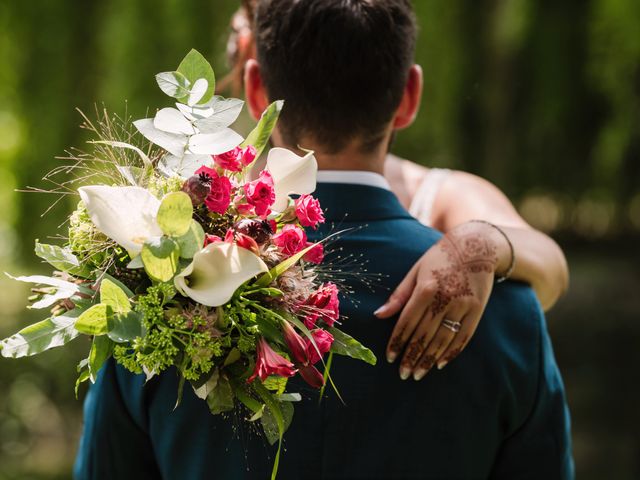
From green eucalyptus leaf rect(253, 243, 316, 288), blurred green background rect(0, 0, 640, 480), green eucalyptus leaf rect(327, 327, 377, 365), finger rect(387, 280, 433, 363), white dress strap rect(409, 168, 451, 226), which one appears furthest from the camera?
blurred green background rect(0, 0, 640, 480)

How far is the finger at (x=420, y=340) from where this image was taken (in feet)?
4.58

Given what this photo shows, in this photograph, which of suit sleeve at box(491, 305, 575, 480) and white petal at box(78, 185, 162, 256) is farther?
suit sleeve at box(491, 305, 575, 480)

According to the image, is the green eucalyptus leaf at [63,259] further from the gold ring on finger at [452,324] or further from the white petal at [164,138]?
the gold ring on finger at [452,324]

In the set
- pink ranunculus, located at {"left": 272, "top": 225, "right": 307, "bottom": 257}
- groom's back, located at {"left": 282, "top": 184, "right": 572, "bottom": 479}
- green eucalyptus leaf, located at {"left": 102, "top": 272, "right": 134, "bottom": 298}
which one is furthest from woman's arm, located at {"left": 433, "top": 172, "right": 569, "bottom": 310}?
green eucalyptus leaf, located at {"left": 102, "top": 272, "right": 134, "bottom": 298}

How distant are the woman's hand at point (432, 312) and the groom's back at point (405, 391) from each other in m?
0.03

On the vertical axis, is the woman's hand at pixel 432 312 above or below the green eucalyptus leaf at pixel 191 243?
below

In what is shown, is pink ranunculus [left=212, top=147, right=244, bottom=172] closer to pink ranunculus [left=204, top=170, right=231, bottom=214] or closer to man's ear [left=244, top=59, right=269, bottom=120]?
pink ranunculus [left=204, top=170, right=231, bottom=214]

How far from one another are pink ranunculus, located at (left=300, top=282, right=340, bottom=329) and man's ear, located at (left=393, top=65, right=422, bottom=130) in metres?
0.54

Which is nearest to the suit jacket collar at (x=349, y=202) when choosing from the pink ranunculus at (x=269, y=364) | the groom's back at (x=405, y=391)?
the groom's back at (x=405, y=391)

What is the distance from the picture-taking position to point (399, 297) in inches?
55.1

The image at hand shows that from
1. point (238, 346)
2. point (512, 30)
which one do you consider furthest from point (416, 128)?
point (238, 346)

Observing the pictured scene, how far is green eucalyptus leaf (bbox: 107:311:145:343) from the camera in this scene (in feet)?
3.30

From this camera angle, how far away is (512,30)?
20.9ft

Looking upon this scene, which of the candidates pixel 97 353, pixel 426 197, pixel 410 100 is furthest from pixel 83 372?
pixel 426 197
